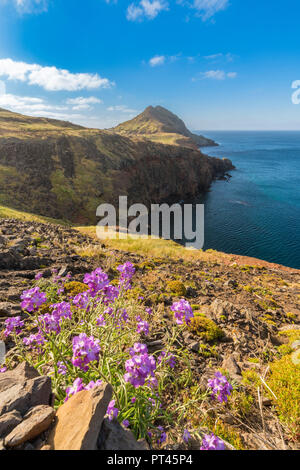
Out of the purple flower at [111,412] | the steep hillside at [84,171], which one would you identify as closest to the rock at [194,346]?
the purple flower at [111,412]

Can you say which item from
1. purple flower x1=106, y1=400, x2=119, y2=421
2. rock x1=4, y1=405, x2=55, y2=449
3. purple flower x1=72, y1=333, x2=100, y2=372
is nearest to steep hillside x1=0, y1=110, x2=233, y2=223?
rock x1=4, y1=405, x2=55, y2=449

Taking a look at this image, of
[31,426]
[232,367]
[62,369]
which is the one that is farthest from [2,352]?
[232,367]

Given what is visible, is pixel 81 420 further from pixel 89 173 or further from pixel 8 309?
pixel 89 173

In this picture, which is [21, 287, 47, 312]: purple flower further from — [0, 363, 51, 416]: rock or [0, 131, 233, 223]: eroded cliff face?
[0, 131, 233, 223]: eroded cliff face

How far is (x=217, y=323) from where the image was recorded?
23.0ft

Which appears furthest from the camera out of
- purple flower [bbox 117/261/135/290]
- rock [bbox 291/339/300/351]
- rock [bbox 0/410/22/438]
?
rock [bbox 291/339/300/351]

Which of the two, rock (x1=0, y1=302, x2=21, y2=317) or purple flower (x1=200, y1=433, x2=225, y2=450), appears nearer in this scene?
purple flower (x1=200, y1=433, x2=225, y2=450)

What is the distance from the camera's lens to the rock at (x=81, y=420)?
203 cm

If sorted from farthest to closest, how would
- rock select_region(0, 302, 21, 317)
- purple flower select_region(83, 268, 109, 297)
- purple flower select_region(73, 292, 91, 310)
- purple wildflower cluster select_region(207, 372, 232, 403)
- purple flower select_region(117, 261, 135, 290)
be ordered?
rock select_region(0, 302, 21, 317)
purple flower select_region(117, 261, 135, 290)
purple flower select_region(73, 292, 91, 310)
purple flower select_region(83, 268, 109, 297)
purple wildflower cluster select_region(207, 372, 232, 403)

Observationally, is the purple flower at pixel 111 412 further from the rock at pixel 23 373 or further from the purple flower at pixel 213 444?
the rock at pixel 23 373

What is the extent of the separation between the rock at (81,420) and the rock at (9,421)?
392 mm

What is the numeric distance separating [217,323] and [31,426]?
19.8 feet

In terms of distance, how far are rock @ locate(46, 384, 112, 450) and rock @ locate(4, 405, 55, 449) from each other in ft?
0.39

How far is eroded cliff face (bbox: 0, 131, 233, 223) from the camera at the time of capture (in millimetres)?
37094
